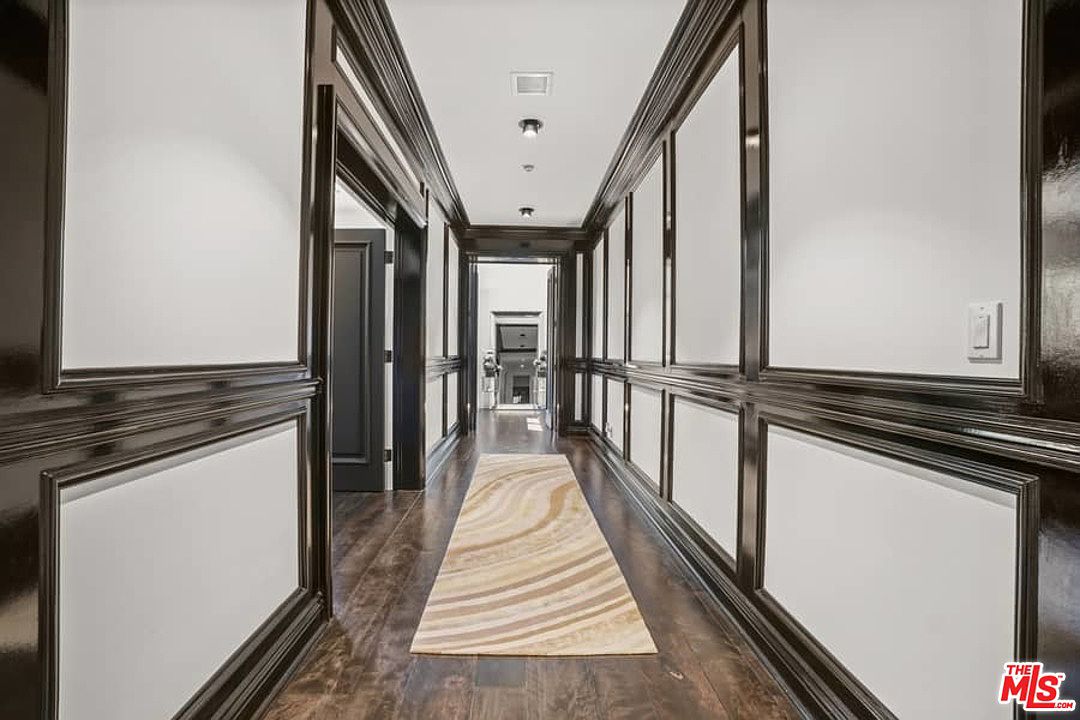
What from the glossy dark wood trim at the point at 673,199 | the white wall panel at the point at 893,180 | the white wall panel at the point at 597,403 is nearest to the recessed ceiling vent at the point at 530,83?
the glossy dark wood trim at the point at 673,199

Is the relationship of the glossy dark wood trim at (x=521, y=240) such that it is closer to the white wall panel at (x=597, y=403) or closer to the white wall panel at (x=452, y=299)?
the white wall panel at (x=452, y=299)

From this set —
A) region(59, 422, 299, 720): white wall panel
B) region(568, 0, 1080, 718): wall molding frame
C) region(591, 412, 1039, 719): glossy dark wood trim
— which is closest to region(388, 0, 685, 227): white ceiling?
region(568, 0, 1080, 718): wall molding frame

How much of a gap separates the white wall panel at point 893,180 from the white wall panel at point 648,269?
5.23 ft

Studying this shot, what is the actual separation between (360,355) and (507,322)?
7.25 meters

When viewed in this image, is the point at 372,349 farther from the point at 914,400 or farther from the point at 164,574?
the point at 914,400

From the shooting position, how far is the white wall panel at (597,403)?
5852mm

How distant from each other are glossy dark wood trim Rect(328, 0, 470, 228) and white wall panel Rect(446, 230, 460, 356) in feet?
4.72

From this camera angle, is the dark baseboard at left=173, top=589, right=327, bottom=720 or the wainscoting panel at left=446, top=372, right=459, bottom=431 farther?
the wainscoting panel at left=446, top=372, right=459, bottom=431

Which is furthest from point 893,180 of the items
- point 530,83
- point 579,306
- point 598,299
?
point 579,306

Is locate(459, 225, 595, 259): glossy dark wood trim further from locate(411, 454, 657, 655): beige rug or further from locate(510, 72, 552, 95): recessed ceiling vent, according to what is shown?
locate(411, 454, 657, 655): beige rug

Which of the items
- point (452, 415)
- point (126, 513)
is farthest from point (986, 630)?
point (452, 415)

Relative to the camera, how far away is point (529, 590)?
2.36m

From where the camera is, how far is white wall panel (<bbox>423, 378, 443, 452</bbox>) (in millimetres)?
4297

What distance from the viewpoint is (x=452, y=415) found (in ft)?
20.3
